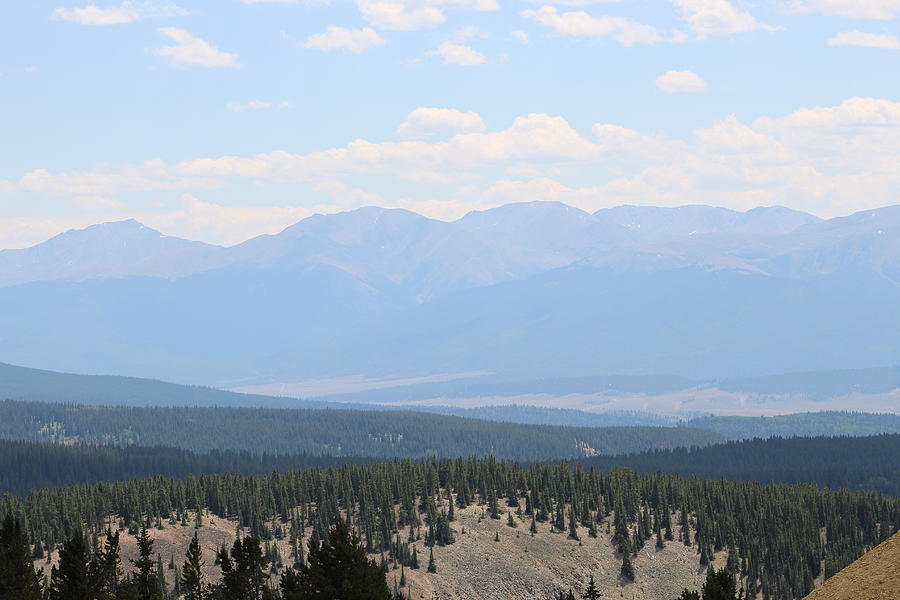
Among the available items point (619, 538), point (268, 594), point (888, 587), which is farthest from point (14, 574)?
point (619, 538)

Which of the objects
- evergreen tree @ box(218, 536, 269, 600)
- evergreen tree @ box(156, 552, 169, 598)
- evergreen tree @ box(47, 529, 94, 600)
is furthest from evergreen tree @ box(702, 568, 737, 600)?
evergreen tree @ box(156, 552, 169, 598)

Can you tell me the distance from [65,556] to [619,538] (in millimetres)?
117111

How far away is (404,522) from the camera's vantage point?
195625 mm

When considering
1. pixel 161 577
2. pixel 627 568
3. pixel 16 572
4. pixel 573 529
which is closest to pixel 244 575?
pixel 16 572

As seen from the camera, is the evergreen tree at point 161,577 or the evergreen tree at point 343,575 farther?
the evergreen tree at point 161,577

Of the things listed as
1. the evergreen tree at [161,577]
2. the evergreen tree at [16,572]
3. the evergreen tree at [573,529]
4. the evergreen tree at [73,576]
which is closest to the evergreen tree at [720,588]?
the evergreen tree at [73,576]

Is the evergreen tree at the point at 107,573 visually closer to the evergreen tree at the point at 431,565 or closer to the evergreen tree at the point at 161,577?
the evergreen tree at the point at 161,577

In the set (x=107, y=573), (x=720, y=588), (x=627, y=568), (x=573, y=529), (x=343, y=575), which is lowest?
(x=627, y=568)

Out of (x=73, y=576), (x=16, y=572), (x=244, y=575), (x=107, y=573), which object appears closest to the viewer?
(x=16, y=572)

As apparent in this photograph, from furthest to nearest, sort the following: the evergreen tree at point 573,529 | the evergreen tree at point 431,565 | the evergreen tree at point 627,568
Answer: the evergreen tree at point 573,529
the evergreen tree at point 627,568
the evergreen tree at point 431,565

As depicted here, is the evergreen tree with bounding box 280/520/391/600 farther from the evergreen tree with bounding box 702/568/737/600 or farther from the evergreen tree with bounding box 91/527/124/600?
the evergreen tree with bounding box 702/568/737/600

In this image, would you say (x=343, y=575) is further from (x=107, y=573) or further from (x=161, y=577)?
(x=161, y=577)

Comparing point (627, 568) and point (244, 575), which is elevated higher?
point (244, 575)

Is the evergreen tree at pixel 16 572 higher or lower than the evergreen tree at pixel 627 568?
higher
